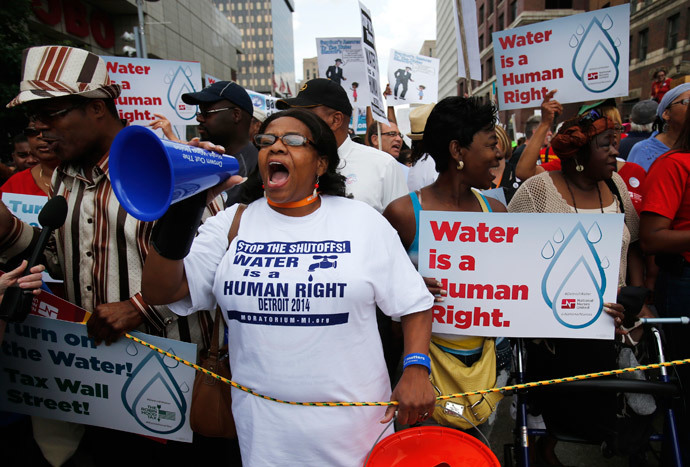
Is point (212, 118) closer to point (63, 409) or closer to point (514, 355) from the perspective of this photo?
point (63, 409)

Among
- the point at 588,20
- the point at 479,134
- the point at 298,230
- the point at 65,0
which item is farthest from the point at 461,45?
the point at 65,0

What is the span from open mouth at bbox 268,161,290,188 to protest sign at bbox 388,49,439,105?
551 cm

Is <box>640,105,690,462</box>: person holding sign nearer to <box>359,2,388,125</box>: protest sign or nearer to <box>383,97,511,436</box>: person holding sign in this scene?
<box>383,97,511,436</box>: person holding sign

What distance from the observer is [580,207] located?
2.36 metres

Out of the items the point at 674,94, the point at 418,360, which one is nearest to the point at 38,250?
the point at 418,360

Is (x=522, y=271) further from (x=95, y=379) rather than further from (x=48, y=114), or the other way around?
(x=48, y=114)

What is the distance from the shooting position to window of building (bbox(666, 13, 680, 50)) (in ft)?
78.8

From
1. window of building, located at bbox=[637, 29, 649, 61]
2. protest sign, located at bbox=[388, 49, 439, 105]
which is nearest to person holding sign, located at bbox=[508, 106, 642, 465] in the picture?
protest sign, located at bbox=[388, 49, 439, 105]

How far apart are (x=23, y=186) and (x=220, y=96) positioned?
5.41 feet

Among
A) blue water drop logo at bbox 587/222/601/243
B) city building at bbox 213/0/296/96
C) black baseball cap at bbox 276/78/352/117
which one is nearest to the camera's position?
blue water drop logo at bbox 587/222/601/243

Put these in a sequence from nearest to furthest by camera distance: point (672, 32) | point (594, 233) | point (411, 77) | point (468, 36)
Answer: point (594, 233) < point (468, 36) < point (411, 77) < point (672, 32)

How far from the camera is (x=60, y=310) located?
2.00 meters

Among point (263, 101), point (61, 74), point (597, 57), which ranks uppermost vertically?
point (263, 101)

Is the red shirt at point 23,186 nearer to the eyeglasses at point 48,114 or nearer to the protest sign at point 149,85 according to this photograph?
the eyeglasses at point 48,114
